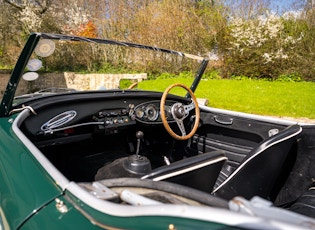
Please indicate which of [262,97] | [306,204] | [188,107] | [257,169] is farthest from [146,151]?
[262,97]

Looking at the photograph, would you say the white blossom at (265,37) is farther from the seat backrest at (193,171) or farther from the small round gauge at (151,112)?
the seat backrest at (193,171)

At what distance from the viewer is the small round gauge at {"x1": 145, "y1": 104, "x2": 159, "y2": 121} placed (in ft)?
8.76

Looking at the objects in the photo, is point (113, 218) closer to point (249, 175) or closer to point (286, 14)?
point (249, 175)

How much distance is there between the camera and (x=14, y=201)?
4.20 feet

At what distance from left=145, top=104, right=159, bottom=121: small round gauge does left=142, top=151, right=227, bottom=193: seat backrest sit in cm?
123

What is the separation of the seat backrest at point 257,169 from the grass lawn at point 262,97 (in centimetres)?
471

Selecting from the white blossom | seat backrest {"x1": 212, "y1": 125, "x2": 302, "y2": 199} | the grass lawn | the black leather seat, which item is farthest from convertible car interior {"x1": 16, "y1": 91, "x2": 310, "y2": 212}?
the white blossom

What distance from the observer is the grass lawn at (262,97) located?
21.6 feet

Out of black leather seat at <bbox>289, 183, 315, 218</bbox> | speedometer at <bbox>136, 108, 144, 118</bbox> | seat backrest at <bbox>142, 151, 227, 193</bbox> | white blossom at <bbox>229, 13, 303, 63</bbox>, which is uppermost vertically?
white blossom at <bbox>229, 13, 303, 63</bbox>

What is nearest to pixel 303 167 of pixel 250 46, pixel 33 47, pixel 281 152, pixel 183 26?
pixel 281 152

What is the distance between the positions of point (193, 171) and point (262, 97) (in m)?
7.08

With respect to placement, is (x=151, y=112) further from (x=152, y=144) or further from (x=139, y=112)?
(x=152, y=144)

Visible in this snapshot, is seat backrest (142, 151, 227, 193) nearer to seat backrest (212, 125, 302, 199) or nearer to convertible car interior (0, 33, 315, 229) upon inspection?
convertible car interior (0, 33, 315, 229)

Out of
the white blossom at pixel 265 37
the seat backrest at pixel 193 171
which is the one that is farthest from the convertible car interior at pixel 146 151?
the white blossom at pixel 265 37
